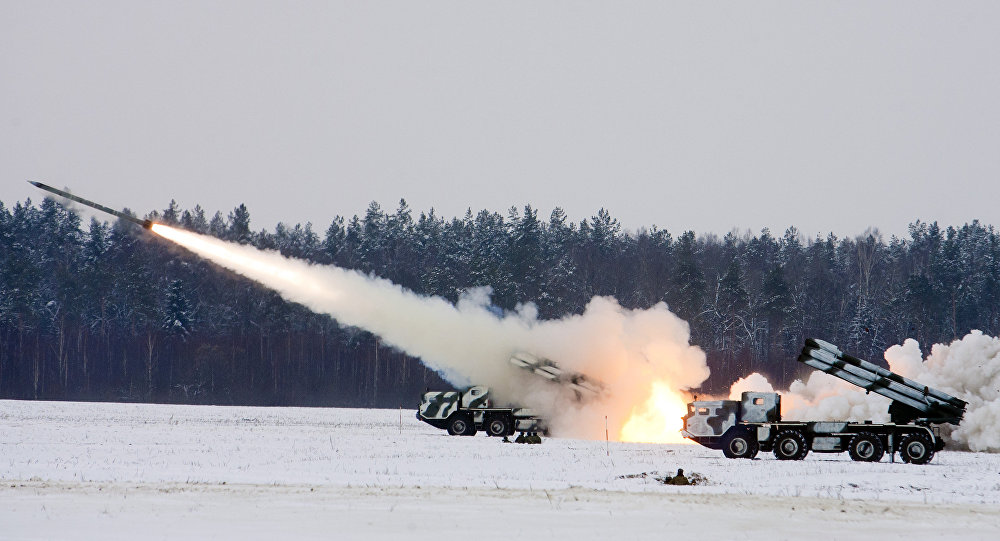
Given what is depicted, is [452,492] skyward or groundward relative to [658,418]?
groundward

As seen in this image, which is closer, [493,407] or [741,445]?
[741,445]

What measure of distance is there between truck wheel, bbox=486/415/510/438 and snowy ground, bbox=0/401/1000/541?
28.7ft

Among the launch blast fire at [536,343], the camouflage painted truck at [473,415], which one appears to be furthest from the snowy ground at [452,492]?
the camouflage painted truck at [473,415]

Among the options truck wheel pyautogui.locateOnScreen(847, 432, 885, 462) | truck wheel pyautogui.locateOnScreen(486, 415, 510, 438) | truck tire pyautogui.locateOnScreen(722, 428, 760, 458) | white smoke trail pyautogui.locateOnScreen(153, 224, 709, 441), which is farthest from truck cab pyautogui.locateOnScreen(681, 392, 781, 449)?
truck wheel pyautogui.locateOnScreen(486, 415, 510, 438)

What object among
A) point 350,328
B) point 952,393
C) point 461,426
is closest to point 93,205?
point 461,426

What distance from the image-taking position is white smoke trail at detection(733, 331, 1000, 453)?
45125 mm

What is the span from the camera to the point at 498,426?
174 ft

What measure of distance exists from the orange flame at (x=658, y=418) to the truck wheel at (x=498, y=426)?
17.1 ft

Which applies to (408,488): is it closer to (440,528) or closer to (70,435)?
(440,528)

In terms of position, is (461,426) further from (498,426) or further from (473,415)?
(498,426)

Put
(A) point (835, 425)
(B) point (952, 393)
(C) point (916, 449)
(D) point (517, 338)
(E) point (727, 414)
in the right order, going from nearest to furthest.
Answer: (C) point (916, 449)
(A) point (835, 425)
(E) point (727, 414)
(B) point (952, 393)
(D) point (517, 338)

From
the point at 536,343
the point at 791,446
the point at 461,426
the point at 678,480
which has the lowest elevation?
the point at 678,480

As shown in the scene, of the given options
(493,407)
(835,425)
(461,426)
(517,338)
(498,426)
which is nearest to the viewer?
(835,425)

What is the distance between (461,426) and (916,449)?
21.0 meters
